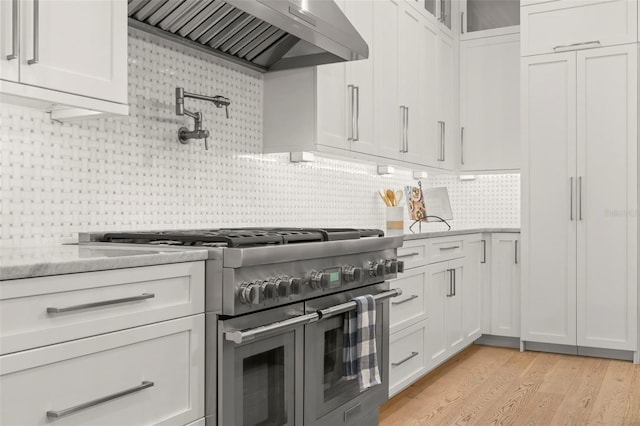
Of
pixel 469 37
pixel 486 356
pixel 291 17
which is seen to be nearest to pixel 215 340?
A: pixel 291 17

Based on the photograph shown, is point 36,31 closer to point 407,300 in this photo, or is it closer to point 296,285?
point 296,285

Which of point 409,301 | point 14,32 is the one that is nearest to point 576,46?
point 409,301

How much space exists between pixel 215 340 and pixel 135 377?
269 millimetres

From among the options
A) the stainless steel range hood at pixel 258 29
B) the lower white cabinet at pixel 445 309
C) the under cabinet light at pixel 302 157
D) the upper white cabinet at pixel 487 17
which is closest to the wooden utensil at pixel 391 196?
the lower white cabinet at pixel 445 309

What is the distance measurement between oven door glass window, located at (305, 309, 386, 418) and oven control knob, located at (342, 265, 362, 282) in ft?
0.48

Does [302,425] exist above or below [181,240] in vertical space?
below

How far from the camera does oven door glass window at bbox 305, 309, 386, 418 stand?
2.15 meters

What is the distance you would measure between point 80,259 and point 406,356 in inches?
86.4

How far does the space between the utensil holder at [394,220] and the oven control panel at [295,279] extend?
109cm

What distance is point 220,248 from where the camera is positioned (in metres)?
1.77

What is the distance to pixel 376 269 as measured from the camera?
8.28 ft

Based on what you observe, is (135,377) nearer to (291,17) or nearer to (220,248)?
(220,248)

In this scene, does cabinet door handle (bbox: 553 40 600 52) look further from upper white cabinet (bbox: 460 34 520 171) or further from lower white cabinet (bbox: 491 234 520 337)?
lower white cabinet (bbox: 491 234 520 337)

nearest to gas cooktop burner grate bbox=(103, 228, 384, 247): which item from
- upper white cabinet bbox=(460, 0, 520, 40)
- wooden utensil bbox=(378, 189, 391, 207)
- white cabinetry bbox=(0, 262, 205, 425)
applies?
white cabinetry bbox=(0, 262, 205, 425)
